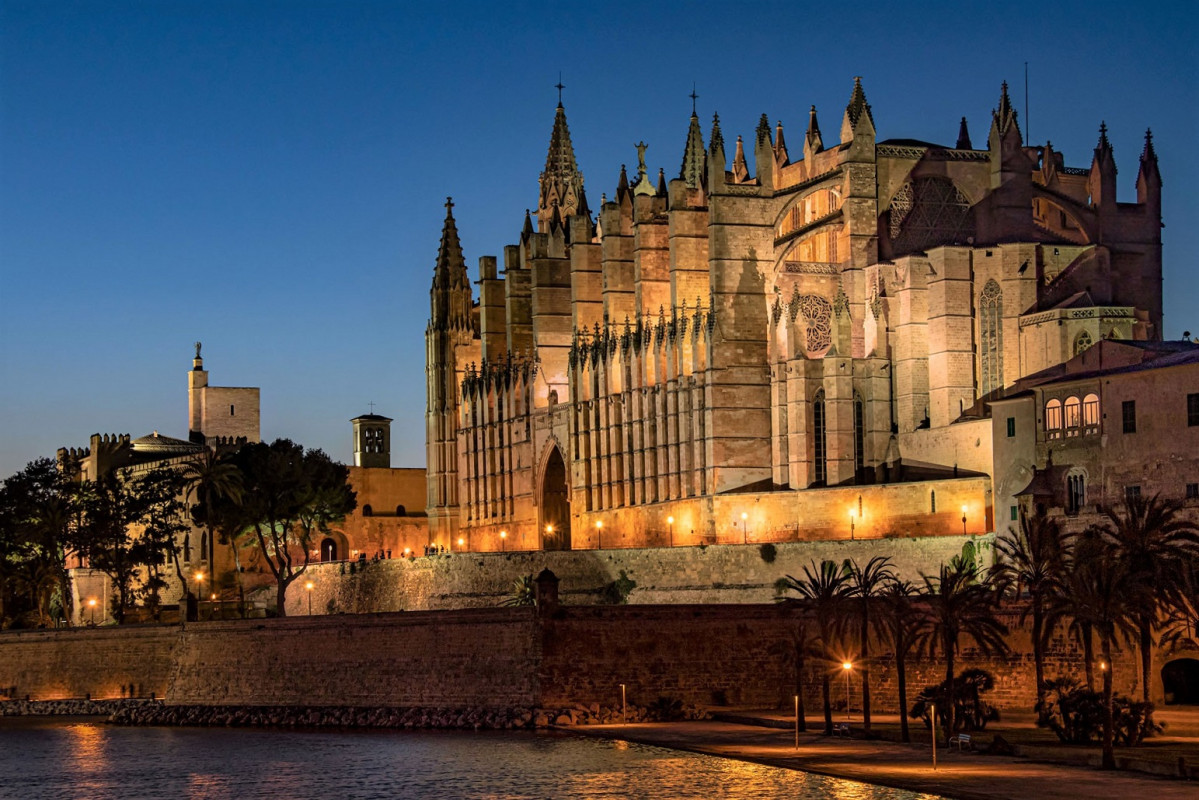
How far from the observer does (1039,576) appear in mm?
45594

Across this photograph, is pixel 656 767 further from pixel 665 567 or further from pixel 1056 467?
pixel 665 567

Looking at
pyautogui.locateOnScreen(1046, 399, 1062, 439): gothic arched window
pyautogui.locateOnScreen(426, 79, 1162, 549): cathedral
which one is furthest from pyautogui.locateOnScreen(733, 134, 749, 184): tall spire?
pyautogui.locateOnScreen(1046, 399, 1062, 439): gothic arched window

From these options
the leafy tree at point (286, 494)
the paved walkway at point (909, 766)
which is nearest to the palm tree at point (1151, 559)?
the paved walkway at point (909, 766)

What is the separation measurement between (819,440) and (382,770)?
21950 mm

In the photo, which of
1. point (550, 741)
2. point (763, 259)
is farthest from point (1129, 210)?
point (550, 741)

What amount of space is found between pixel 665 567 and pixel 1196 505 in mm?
18571

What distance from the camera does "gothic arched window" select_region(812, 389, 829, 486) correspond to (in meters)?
65.0

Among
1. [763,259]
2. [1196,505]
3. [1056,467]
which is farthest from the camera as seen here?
[763,259]

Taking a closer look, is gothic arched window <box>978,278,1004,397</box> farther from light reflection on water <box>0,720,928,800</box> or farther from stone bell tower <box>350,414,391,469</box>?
stone bell tower <box>350,414,391,469</box>

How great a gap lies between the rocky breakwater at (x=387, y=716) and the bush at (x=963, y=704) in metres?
7.21

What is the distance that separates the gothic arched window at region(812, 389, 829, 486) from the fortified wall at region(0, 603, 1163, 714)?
1279 cm

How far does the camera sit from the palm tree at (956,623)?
147ft

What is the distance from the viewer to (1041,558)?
4669cm

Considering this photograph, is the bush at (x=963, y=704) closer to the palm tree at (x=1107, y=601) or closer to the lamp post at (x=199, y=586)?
the palm tree at (x=1107, y=601)
